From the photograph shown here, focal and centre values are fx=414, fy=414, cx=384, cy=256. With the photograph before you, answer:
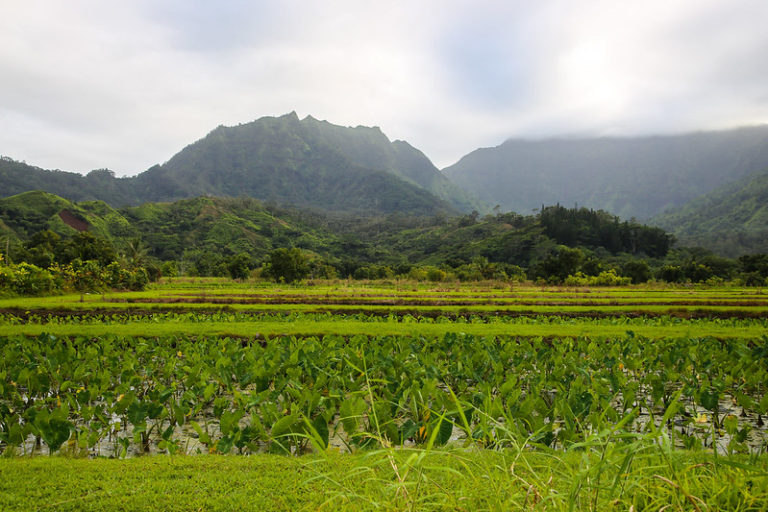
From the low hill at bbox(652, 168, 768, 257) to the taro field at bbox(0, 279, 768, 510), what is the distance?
101 m

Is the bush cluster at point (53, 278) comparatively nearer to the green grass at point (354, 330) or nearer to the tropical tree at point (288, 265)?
the green grass at point (354, 330)

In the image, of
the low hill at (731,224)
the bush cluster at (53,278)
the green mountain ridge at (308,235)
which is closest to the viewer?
the bush cluster at (53,278)

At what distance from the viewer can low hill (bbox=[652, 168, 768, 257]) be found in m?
90.0

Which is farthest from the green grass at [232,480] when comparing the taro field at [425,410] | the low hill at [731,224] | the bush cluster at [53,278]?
the low hill at [731,224]

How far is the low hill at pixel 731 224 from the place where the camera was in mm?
90000

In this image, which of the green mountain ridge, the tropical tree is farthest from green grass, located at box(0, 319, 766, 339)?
the green mountain ridge

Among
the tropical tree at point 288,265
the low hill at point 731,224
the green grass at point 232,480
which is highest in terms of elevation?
the low hill at point 731,224

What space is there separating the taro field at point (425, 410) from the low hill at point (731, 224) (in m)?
101

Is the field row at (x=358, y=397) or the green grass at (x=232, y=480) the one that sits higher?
the green grass at (x=232, y=480)

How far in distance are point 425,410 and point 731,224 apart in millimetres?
145507

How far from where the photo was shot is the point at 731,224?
114312mm

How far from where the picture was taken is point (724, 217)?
121 metres

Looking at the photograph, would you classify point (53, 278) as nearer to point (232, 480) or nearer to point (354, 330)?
point (354, 330)

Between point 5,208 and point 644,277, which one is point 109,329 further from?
point 5,208
